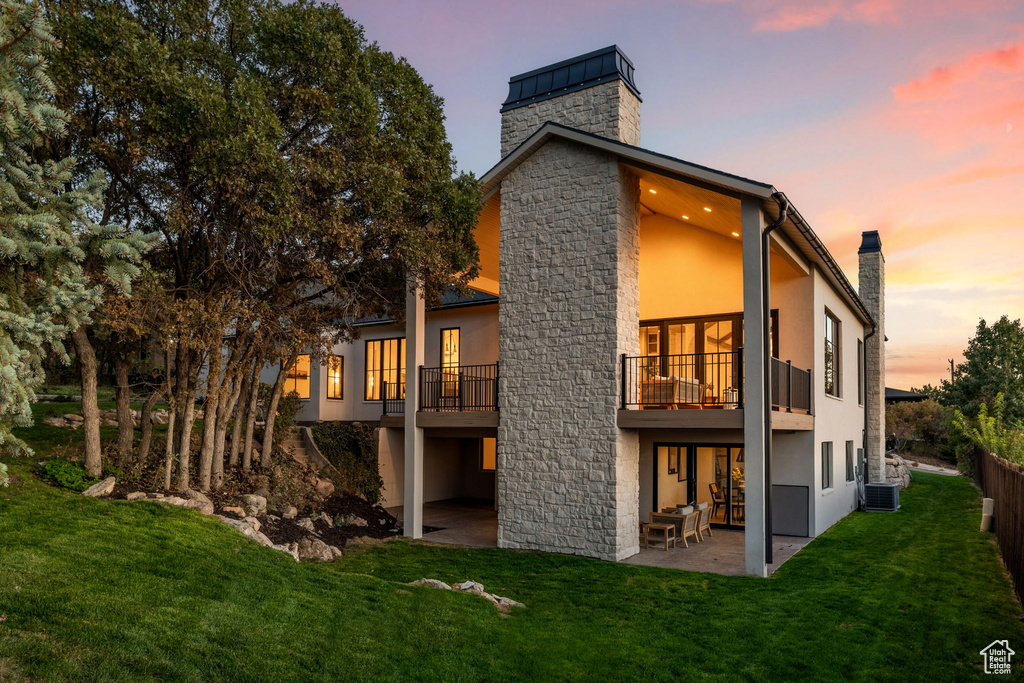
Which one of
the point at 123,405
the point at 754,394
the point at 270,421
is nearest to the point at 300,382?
the point at 270,421

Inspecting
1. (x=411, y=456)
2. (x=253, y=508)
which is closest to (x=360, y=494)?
(x=411, y=456)

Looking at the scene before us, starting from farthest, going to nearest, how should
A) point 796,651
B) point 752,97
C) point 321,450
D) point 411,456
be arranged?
point 321,450, point 752,97, point 411,456, point 796,651

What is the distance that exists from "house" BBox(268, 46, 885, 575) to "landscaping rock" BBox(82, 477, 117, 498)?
5.21 m

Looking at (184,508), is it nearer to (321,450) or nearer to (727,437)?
(321,450)

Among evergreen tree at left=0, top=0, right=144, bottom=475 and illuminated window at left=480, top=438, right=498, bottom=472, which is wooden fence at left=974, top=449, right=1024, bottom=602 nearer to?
evergreen tree at left=0, top=0, right=144, bottom=475

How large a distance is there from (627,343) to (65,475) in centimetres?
902

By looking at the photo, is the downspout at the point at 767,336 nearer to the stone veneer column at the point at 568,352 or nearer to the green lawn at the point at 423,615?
the green lawn at the point at 423,615

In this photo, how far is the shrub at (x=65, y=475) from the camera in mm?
9453

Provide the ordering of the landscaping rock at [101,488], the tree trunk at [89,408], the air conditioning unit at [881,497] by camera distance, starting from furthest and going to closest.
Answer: the air conditioning unit at [881,497]
the tree trunk at [89,408]
the landscaping rock at [101,488]

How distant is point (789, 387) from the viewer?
1200cm

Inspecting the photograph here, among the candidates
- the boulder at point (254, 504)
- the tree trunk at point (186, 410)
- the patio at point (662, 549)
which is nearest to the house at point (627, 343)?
the patio at point (662, 549)

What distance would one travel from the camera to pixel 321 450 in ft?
53.8

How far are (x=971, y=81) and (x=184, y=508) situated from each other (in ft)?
51.7

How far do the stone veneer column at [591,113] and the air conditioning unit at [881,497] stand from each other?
1212 centimetres
